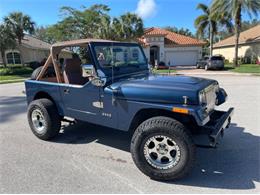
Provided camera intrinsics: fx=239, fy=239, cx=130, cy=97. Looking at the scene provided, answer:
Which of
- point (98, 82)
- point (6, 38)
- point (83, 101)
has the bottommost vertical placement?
point (83, 101)

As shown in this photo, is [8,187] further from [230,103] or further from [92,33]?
[92,33]

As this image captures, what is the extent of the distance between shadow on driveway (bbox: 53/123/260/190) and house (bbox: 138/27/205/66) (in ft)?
93.9

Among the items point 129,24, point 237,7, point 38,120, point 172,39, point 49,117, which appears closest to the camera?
point 49,117

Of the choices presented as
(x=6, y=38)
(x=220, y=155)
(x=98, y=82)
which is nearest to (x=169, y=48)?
(x=6, y=38)

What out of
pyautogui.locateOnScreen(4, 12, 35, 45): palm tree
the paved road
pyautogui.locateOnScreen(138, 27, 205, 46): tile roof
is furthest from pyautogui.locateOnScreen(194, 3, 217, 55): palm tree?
the paved road

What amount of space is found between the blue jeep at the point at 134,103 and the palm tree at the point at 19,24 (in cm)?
2505

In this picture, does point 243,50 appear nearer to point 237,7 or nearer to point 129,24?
point 237,7

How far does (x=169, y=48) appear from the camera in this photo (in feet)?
115

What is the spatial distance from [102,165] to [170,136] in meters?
1.26

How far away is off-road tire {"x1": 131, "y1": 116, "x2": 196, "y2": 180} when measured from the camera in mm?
3185

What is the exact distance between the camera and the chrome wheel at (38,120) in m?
4.94

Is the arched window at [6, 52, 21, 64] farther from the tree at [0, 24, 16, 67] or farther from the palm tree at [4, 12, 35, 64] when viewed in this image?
the tree at [0, 24, 16, 67]

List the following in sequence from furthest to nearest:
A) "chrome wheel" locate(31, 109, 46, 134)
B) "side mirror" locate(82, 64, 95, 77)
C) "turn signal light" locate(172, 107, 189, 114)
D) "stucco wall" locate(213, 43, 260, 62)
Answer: "stucco wall" locate(213, 43, 260, 62) → "chrome wheel" locate(31, 109, 46, 134) → "side mirror" locate(82, 64, 95, 77) → "turn signal light" locate(172, 107, 189, 114)

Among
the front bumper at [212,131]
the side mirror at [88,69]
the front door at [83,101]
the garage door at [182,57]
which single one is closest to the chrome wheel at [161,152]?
the front bumper at [212,131]
